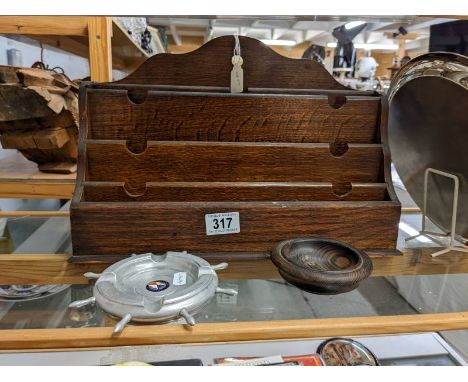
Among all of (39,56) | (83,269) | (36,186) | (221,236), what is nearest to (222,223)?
(221,236)

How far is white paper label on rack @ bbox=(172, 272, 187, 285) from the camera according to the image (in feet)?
1.80

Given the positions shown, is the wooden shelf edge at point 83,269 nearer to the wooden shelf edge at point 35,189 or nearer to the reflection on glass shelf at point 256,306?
the reflection on glass shelf at point 256,306

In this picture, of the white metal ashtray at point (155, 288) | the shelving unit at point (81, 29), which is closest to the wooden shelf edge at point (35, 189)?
the shelving unit at point (81, 29)

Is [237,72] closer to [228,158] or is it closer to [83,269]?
[228,158]

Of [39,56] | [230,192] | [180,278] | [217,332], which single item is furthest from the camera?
[39,56]

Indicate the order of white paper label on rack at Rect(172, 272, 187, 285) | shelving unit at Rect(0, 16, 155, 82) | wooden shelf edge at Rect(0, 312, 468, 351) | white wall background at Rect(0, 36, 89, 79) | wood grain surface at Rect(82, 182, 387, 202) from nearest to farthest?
wooden shelf edge at Rect(0, 312, 468, 351)
white paper label on rack at Rect(172, 272, 187, 285)
wood grain surface at Rect(82, 182, 387, 202)
shelving unit at Rect(0, 16, 155, 82)
white wall background at Rect(0, 36, 89, 79)

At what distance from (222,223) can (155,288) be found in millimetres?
174

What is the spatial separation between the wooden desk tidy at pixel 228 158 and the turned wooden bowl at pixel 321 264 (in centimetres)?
4

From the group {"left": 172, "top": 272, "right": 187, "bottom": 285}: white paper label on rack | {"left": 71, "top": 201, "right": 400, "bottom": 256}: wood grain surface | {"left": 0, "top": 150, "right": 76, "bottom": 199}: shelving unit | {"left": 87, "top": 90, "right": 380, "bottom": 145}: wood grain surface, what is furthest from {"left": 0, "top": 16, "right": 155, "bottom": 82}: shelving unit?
{"left": 172, "top": 272, "right": 187, "bottom": 285}: white paper label on rack

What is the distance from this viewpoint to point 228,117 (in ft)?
2.28

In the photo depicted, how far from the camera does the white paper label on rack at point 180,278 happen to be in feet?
1.80

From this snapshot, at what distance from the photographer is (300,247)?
644mm

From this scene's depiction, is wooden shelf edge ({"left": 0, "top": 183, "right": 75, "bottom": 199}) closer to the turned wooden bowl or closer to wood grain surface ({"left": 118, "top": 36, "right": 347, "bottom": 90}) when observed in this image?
wood grain surface ({"left": 118, "top": 36, "right": 347, "bottom": 90})
